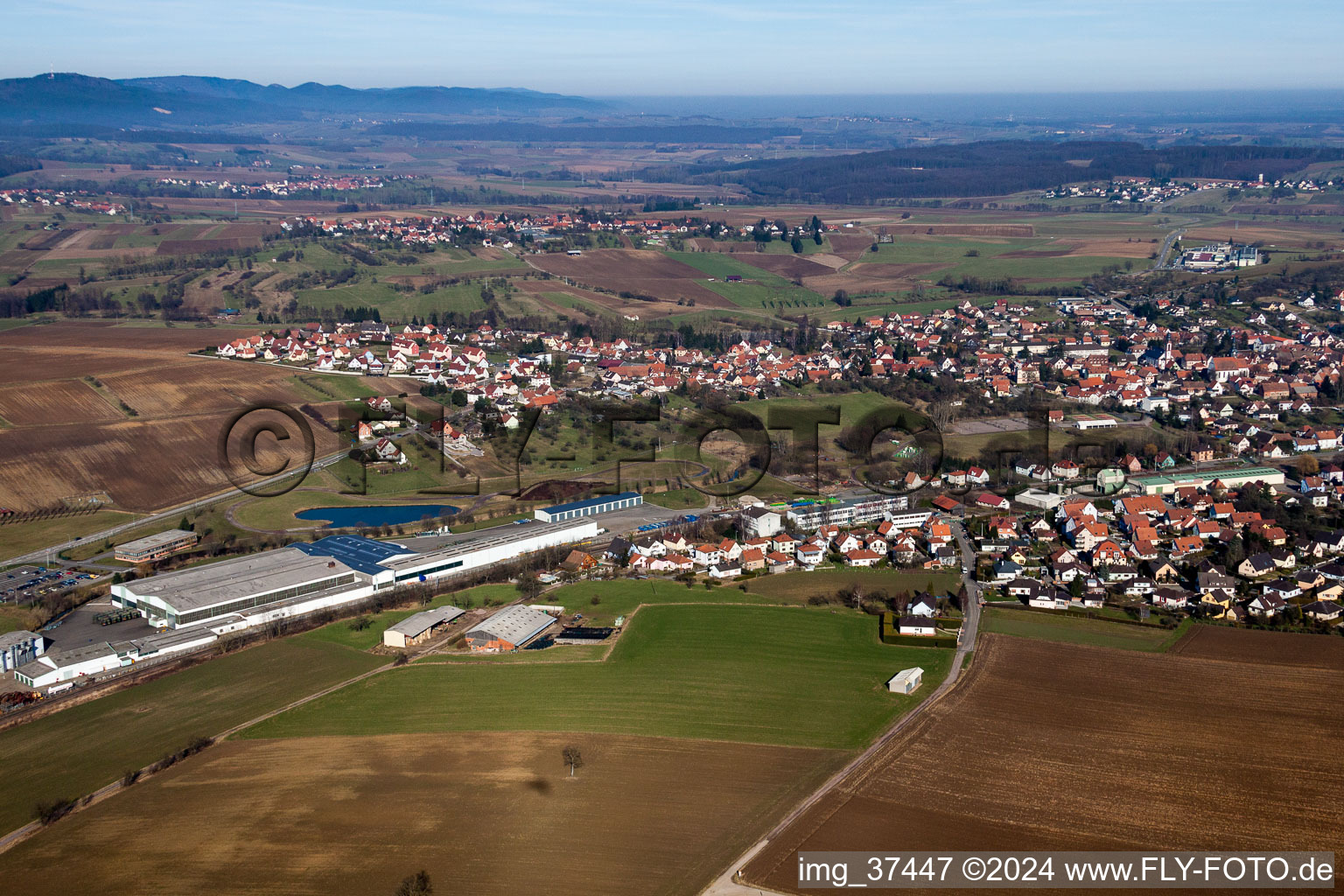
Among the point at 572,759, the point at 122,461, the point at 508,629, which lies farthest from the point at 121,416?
the point at 572,759

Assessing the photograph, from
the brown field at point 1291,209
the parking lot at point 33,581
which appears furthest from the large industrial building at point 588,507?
the brown field at point 1291,209

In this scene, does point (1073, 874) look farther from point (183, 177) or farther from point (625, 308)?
point (183, 177)

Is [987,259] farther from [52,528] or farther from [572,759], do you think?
[572,759]

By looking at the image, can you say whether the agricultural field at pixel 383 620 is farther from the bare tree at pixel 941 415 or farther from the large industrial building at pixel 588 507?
the bare tree at pixel 941 415

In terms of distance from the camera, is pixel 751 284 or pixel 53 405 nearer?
pixel 53 405

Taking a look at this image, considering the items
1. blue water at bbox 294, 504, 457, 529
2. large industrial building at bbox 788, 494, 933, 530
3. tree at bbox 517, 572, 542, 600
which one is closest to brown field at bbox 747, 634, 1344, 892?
large industrial building at bbox 788, 494, 933, 530

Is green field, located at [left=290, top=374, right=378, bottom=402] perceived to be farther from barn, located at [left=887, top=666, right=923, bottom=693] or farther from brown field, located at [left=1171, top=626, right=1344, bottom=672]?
brown field, located at [left=1171, top=626, right=1344, bottom=672]

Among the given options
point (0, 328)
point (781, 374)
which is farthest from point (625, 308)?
point (0, 328)
